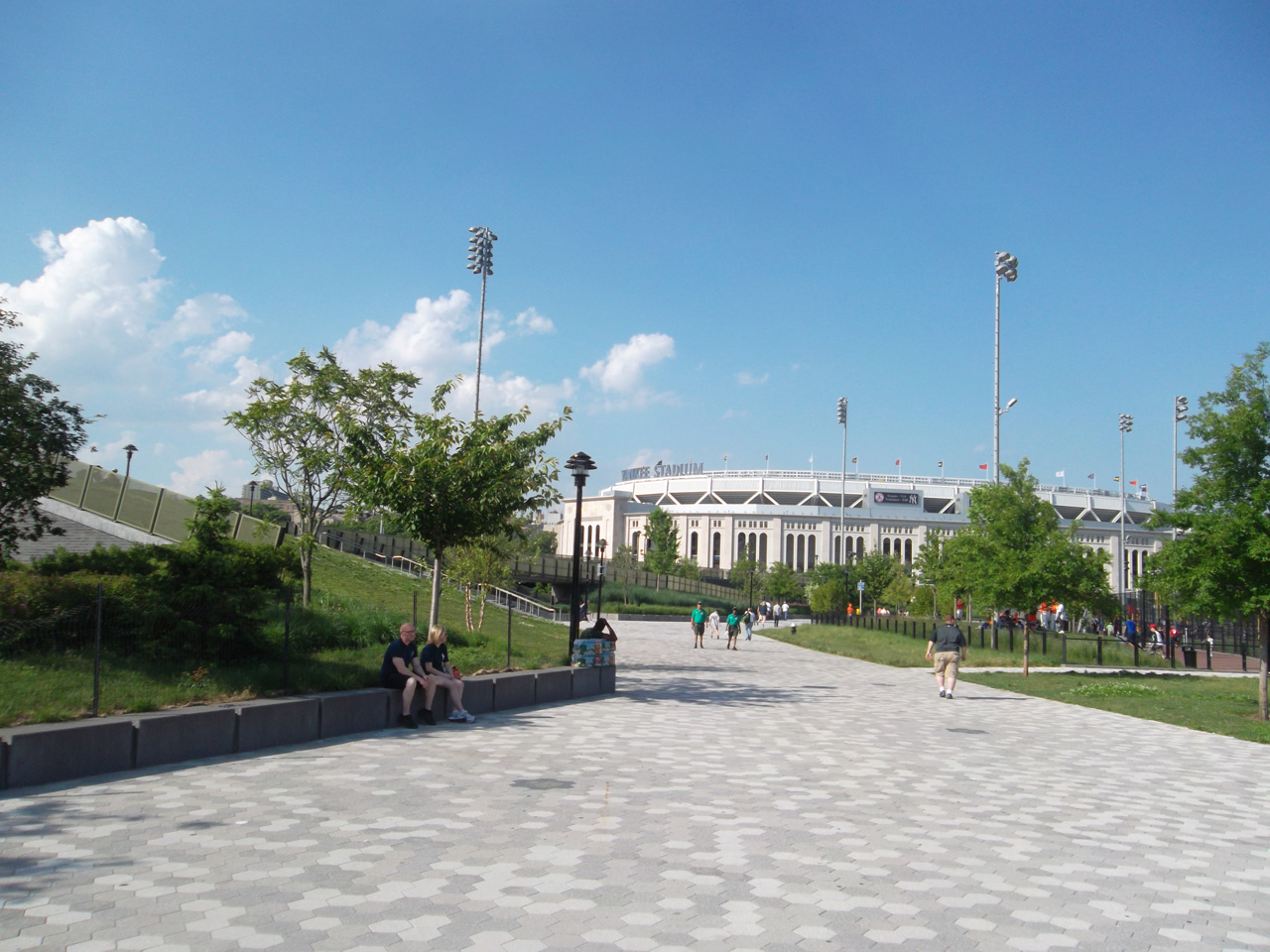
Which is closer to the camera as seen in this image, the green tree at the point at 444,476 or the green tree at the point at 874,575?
the green tree at the point at 444,476

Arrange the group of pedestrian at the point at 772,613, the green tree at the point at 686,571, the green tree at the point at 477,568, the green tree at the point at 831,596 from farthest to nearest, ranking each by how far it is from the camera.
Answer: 1. the green tree at the point at 686,571
2. the green tree at the point at 831,596
3. the group of pedestrian at the point at 772,613
4. the green tree at the point at 477,568

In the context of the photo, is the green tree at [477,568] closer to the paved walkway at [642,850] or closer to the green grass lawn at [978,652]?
the green grass lawn at [978,652]

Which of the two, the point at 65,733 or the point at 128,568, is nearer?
the point at 65,733

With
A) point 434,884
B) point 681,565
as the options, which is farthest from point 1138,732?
point 681,565

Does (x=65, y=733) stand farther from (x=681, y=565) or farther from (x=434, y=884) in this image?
(x=681, y=565)

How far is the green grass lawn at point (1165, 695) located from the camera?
15703 mm

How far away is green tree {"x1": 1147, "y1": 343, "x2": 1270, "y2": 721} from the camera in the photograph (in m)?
15.8

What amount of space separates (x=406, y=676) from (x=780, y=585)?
82.1 m

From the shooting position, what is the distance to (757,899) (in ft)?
17.8

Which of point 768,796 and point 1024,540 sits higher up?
point 1024,540

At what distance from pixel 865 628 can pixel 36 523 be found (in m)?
40.0

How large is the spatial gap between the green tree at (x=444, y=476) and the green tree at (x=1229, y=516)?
1167 centimetres

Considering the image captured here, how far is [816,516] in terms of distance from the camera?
127812mm

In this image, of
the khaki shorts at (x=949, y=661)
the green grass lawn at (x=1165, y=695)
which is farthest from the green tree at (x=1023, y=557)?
the khaki shorts at (x=949, y=661)
